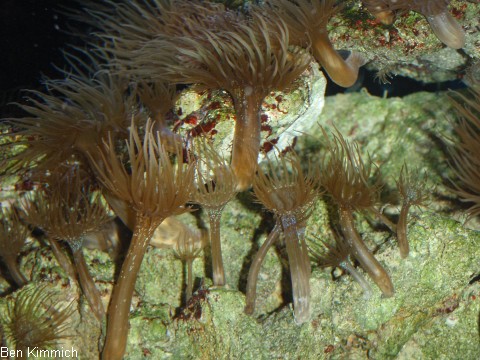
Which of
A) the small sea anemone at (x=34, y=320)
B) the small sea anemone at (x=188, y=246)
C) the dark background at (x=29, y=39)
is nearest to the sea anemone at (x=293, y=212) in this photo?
the small sea anemone at (x=188, y=246)

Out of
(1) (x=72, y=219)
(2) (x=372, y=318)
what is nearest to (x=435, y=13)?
(2) (x=372, y=318)

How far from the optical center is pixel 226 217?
3762 mm

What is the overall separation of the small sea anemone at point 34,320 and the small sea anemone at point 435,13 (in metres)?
3.64

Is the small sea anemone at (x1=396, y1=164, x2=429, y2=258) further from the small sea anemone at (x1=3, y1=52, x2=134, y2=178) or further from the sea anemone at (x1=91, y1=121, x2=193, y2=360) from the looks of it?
the small sea anemone at (x1=3, y1=52, x2=134, y2=178)

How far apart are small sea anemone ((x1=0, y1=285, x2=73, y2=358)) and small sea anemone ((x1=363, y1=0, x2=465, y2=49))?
3.64 metres

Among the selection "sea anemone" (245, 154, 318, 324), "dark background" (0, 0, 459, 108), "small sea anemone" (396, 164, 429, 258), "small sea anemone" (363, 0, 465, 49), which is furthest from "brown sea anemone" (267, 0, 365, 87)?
"dark background" (0, 0, 459, 108)

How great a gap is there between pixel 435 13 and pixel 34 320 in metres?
4.11

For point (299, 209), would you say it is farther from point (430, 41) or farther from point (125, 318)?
point (430, 41)

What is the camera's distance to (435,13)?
2908mm

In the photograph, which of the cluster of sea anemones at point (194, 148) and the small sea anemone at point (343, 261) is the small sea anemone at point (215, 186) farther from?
the small sea anemone at point (343, 261)

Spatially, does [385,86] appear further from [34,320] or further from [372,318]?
[34,320]

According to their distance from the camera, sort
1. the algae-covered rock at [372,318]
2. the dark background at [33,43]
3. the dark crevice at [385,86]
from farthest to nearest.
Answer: the dark background at [33,43] < the dark crevice at [385,86] < the algae-covered rock at [372,318]

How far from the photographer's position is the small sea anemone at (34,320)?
3107 mm

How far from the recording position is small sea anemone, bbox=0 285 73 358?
122 inches
